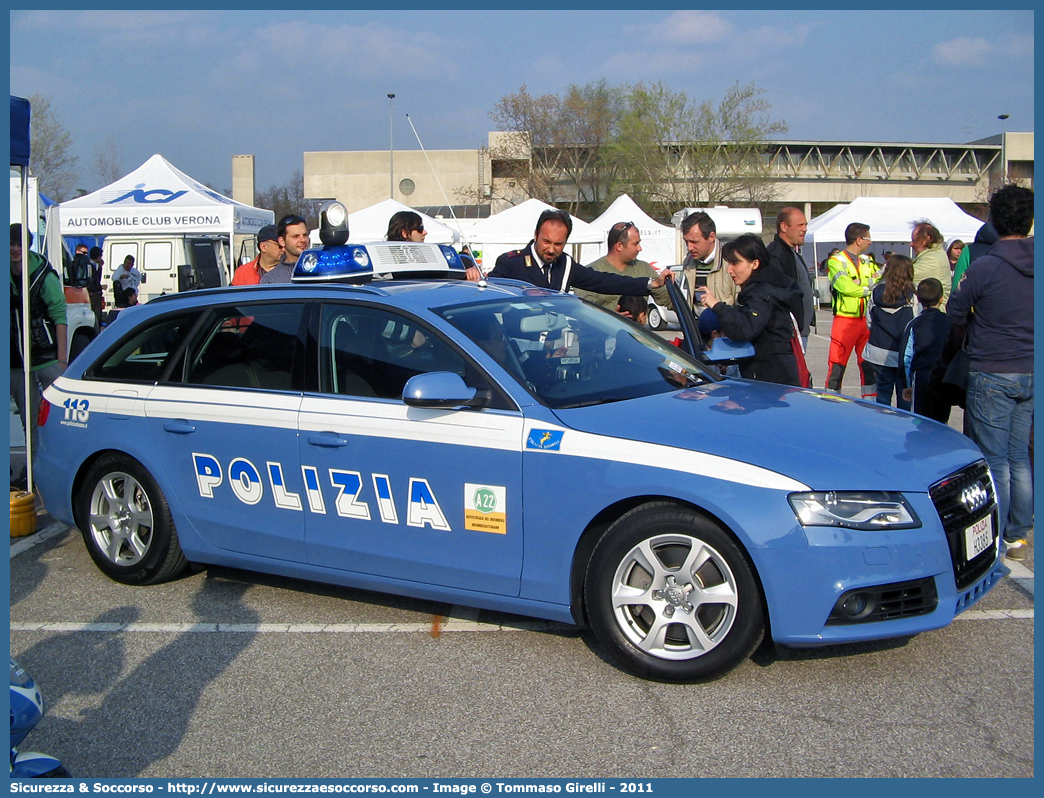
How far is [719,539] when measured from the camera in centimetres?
363

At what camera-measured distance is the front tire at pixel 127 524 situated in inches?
198

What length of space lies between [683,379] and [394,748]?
87.9 inches

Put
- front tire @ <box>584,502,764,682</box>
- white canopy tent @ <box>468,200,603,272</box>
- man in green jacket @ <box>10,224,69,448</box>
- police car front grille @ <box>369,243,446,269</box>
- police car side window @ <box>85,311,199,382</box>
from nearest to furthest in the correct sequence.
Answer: front tire @ <box>584,502,764,682</box> < police car side window @ <box>85,311,199,382</box> < police car front grille @ <box>369,243,446,269</box> < man in green jacket @ <box>10,224,69,448</box> < white canopy tent @ <box>468,200,603,272</box>

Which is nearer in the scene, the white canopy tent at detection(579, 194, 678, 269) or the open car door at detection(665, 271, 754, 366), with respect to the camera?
the open car door at detection(665, 271, 754, 366)

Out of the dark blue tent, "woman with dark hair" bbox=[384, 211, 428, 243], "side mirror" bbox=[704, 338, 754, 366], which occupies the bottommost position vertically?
"side mirror" bbox=[704, 338, 754, 366]

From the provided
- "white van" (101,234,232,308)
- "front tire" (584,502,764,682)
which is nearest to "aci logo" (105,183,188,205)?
"white van" (101,234,232,308)

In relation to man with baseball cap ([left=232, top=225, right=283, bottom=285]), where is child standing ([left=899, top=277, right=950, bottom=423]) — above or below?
below

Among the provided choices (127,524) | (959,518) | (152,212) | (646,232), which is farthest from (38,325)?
(646,232)

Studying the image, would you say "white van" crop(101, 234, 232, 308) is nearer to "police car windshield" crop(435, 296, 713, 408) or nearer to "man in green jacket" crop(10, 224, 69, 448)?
"man in green jacket" crop(10, 224, 69, 448)

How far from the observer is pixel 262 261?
815cm

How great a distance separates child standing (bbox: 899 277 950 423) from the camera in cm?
662

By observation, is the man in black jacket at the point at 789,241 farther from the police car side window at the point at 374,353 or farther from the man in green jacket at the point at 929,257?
the police car side window at the point at 374,353

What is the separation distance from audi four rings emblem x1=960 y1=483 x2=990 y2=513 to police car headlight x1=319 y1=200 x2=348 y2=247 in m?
3.34

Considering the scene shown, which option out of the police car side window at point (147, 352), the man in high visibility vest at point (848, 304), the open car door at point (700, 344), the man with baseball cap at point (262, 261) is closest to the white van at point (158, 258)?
the man with baseball cap at point (262, 261)
